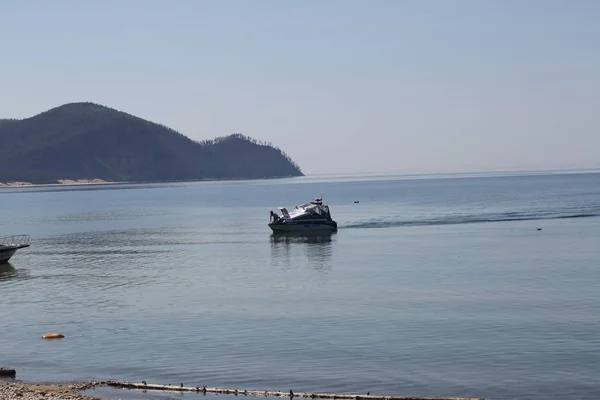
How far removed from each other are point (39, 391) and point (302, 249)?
190ft

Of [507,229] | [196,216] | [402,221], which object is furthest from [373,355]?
[196,216]

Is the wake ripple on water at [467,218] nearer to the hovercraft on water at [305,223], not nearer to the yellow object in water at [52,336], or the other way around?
the hovercraft on water at [305,223]

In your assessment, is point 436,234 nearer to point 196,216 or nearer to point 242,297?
point 242,297

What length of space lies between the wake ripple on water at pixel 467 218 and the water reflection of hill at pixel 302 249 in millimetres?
15615

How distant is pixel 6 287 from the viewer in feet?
193

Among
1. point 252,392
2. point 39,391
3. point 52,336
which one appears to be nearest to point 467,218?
point 52,336

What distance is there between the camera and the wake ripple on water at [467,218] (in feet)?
375

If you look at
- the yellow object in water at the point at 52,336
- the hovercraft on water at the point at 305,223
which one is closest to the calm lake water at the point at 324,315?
the yellow object in water at the point at 52,336

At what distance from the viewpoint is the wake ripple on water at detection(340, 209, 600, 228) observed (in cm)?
11439

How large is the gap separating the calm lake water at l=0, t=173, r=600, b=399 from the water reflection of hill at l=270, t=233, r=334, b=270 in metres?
0.48

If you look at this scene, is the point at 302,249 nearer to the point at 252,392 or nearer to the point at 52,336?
the point at 52,336

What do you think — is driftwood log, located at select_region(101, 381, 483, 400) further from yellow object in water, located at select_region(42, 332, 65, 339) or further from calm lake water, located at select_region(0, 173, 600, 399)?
yellow object in water, located at select_region(42, 332, 65, 339)

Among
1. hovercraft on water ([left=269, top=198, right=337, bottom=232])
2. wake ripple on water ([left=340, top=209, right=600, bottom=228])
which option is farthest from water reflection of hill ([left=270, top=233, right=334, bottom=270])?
wake ripple on water ([left=340, top=209, right=600, bottom=228])

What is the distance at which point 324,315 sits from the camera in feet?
143
